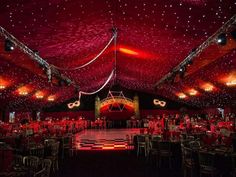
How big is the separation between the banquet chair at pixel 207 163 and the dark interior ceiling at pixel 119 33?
2931 millimetres

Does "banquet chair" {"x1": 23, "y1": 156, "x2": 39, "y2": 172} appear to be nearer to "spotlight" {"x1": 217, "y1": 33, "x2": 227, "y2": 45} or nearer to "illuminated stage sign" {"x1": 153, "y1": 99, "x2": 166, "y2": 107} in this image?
"spotlight" {"x1": 217, "y1": 33, "x2": 227, "y2": 45}

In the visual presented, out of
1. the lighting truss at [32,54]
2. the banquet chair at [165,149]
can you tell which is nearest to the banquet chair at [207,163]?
the banquet chair at [165,149]

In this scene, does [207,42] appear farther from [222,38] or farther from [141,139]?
[141,139]

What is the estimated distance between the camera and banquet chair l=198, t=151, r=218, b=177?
447cm

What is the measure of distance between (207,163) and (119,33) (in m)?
4.87

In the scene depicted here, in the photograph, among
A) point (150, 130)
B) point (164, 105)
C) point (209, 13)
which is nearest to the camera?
point (209, 13)

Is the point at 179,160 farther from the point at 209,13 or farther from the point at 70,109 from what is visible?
the point at 70,109

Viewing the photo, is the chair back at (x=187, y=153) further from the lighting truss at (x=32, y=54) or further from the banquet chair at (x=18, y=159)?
the lighting truss at (x=32, y=54)

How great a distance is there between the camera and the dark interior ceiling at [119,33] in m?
5.15

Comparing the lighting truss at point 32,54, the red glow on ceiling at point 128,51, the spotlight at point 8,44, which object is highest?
the red glow on ceiling at point 128,51

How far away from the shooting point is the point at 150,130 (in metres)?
9.40

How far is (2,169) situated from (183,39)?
19.3 feet

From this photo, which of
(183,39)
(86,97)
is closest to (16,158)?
(183,39)

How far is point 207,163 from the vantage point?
4.55 metres
